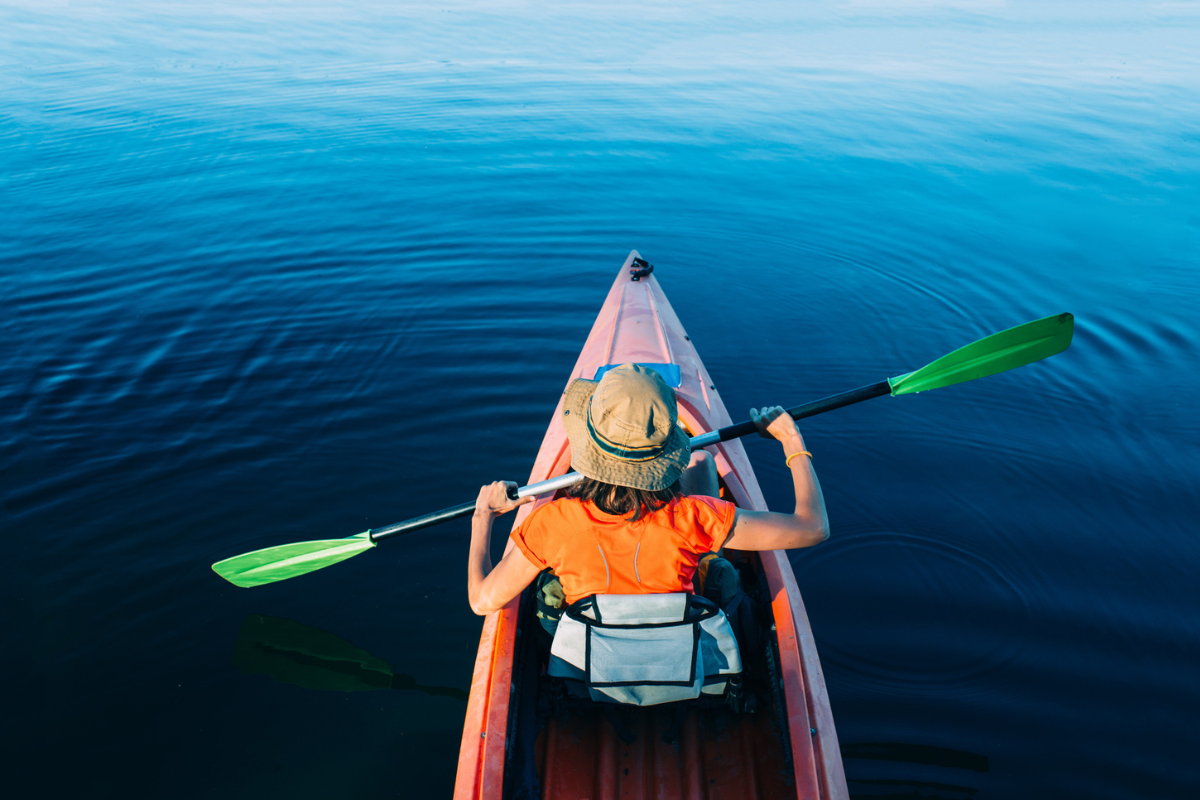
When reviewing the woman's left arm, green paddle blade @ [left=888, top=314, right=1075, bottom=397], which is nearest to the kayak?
the woman's left arm

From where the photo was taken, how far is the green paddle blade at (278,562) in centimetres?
337

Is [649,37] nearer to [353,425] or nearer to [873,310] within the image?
[873,310]

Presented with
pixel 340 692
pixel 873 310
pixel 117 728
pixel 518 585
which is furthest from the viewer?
pixel 873 310

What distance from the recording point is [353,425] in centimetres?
495

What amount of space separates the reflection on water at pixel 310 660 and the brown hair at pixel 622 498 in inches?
71.5

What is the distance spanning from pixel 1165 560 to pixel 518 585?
12.7 feet

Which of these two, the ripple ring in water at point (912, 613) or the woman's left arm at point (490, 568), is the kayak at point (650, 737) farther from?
the ripple ring in water at point (912, 613)

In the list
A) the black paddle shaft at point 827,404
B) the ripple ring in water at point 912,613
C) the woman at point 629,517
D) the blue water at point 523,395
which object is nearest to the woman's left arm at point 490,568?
the woman at point 629,517

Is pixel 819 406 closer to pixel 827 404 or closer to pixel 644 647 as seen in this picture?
pixel 827 404

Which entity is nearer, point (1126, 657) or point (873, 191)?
point (1126, 657)

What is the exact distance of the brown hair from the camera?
6.35 ft

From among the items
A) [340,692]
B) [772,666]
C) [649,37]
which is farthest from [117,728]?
[649,37]

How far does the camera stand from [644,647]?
2.15 m

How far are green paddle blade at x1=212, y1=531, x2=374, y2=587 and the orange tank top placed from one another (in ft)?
5.74
